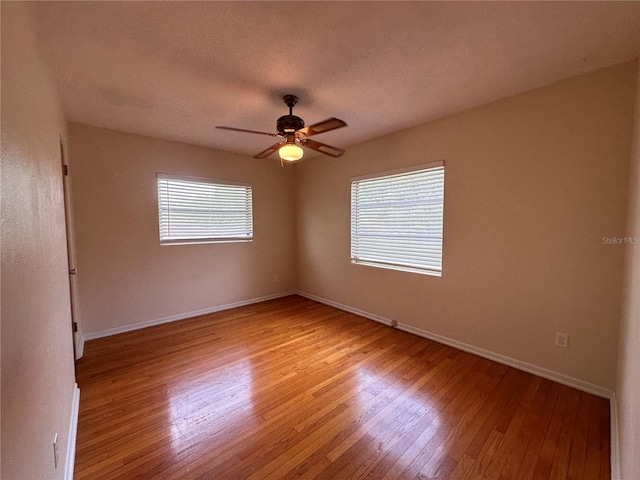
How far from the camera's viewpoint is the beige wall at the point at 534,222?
192 centimetres

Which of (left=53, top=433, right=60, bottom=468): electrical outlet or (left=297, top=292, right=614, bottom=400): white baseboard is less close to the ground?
(left=53, top=433, right=60, bottom=468): electrical outlet

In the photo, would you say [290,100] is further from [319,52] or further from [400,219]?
[400,219]

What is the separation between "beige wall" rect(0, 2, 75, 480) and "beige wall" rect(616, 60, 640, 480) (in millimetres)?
2139

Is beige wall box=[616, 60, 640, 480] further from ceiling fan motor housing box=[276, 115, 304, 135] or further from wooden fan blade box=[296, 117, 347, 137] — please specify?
ceiling fan motor housing box=[276, 115, 304, 135]

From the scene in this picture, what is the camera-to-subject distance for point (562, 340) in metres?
2.14

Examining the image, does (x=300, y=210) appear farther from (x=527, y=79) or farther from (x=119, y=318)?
(x=527, y=79)

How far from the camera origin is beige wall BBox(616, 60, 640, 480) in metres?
1.11

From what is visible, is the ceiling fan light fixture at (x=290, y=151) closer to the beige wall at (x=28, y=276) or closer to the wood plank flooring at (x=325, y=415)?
the beige wall at (x=28, y=276)

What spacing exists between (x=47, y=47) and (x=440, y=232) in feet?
11.3

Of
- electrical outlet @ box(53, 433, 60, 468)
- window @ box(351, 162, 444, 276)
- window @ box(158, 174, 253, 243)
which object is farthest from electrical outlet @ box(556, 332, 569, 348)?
window @ box(158, 174, 253, 243)

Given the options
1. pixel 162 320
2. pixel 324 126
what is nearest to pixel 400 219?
pixel 324 126

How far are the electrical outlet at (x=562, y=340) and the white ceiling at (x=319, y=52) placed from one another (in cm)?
203

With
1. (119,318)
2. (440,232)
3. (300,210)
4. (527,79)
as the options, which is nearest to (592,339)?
(440,232)

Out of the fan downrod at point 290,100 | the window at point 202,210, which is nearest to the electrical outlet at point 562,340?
the fan downrod at point 290,100
